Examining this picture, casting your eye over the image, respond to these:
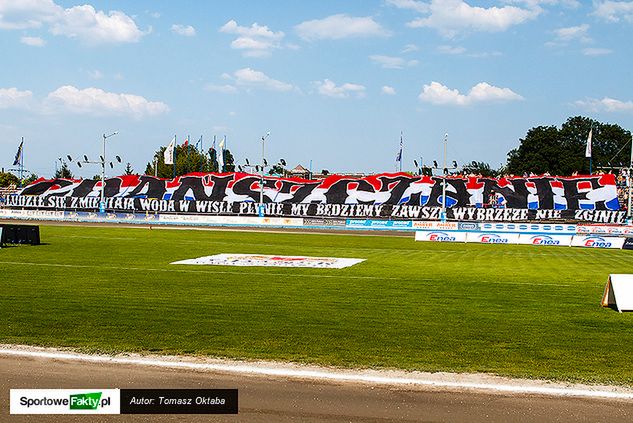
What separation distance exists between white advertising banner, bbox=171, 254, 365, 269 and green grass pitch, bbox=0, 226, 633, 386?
1529 mm

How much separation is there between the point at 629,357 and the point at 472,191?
81597 mm

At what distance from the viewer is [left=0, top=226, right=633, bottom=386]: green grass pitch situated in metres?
12.5

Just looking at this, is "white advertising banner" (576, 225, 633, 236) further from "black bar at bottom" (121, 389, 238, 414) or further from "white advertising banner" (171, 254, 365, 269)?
"black bar at bottom" (121, 389, 238, 414)

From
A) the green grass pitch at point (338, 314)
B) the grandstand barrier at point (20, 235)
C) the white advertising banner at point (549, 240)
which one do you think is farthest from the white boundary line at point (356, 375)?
the white advertising banner at point (549, 240)

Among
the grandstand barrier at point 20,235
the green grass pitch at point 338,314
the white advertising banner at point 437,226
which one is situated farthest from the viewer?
the white advertising banner at point 437,226

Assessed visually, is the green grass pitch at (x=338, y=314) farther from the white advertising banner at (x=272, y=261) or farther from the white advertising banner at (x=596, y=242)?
the white advertising banner at (x=596, y=242)

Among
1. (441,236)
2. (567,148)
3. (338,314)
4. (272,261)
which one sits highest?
(567,148)

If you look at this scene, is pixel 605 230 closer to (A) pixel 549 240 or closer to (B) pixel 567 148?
(A) pixel 549 240

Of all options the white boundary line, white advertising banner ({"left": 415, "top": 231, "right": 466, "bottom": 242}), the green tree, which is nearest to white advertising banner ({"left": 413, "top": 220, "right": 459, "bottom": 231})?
white advertising banner ({"left": 415, "top": 231, "right": 466, "bottom": 242})

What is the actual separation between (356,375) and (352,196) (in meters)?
84.6

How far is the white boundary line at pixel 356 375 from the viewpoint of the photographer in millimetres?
10195

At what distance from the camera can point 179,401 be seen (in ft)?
30.5

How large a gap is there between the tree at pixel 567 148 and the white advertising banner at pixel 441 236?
92.8 metres

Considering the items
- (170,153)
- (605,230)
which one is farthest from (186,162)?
(605,230)
